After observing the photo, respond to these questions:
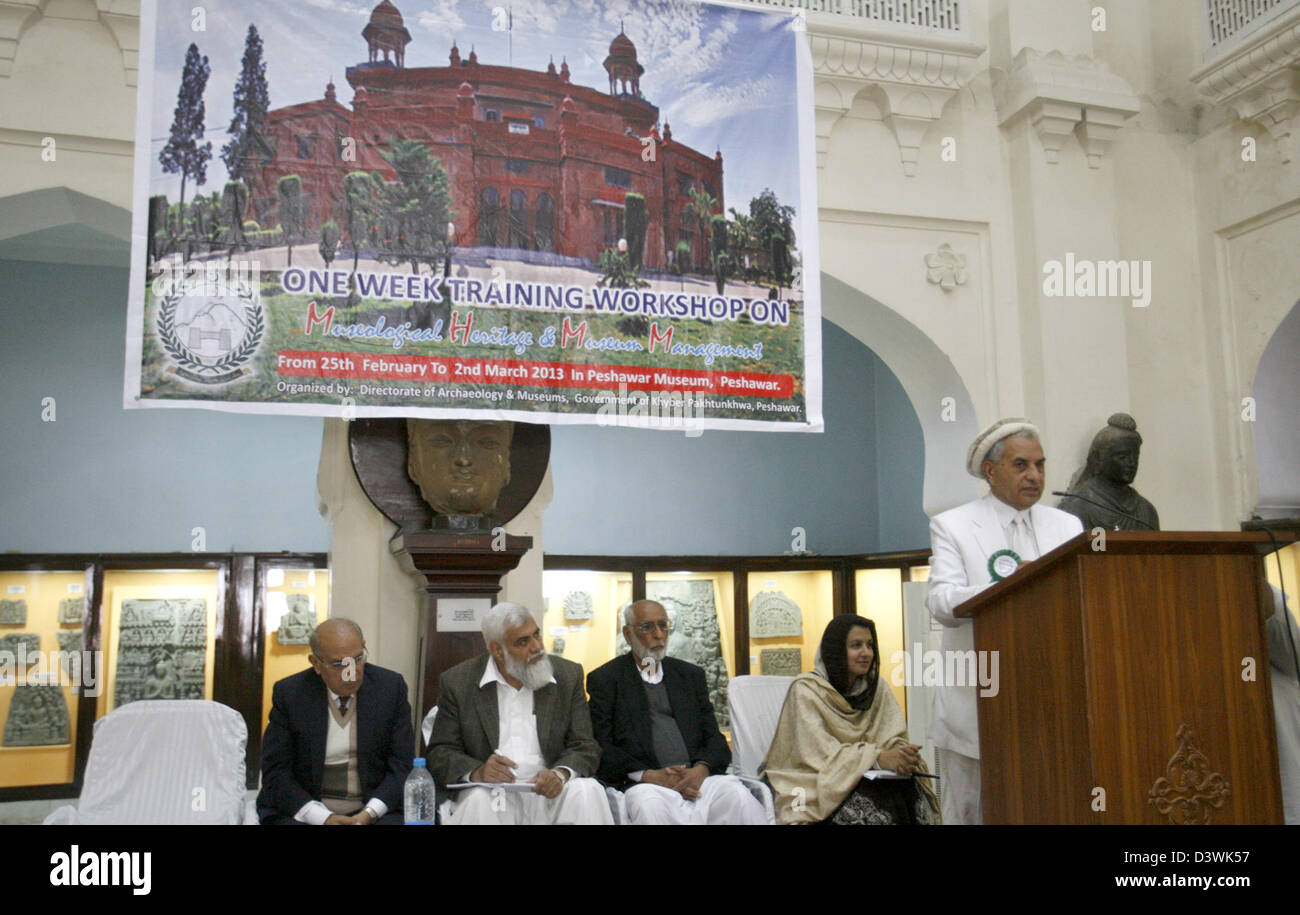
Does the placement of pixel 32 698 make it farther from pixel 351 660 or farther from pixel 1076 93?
pixel 1076 93

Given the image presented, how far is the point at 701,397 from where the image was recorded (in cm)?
527

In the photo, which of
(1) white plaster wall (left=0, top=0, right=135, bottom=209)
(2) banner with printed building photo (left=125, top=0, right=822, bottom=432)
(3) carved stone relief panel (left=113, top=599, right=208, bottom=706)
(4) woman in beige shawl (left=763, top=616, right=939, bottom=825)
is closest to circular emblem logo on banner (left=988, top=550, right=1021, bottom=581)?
(4) woman in beige shawl (left=763, top=616, right=939, bottom=825)

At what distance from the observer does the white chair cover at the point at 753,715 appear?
4.96m

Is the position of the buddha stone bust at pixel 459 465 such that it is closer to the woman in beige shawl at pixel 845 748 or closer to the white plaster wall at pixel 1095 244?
the woman in beige shawl at pixel 845 748

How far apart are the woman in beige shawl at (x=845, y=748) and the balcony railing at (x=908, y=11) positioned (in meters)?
3.35

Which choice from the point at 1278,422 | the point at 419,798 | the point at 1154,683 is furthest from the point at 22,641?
the point at 1278,422

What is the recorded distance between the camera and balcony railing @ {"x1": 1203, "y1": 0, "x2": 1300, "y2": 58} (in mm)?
6020

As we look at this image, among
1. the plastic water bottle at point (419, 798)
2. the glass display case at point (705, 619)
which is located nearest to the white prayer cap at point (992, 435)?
the plastic water bottle at point (419, 798)

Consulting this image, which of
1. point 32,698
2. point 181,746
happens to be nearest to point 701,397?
point 181,746

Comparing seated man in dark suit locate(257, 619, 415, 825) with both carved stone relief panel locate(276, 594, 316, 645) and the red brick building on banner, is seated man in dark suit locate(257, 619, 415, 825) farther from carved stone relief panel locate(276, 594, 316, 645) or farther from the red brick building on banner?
carved stone relief panel locate(276, 594, 316, 645)

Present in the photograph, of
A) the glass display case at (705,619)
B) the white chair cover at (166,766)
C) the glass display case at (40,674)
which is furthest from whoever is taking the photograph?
the glass display case at (705,619)

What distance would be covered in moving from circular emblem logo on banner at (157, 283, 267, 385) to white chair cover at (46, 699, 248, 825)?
1.30 meters

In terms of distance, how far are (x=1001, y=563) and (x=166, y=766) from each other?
303 cm

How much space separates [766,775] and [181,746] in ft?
7.26
